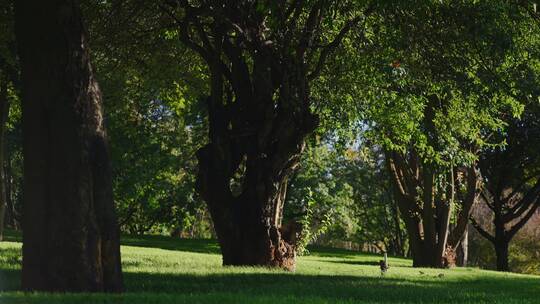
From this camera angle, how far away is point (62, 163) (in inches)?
379

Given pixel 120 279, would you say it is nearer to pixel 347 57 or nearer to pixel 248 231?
pixel 248 231

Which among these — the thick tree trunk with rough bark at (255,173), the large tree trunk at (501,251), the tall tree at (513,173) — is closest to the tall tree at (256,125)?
the thick tree trunk with rough bark at (255,173)

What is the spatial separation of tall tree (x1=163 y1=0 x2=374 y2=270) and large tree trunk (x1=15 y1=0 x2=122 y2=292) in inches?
243

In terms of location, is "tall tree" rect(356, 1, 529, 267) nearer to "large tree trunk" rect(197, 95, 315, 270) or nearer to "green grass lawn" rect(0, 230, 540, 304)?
"large tree trunk" rect(197, 95, 315, 270)

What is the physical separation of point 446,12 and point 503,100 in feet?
16.2

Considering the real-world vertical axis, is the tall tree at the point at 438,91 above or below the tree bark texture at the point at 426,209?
above

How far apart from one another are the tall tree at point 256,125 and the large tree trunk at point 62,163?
6.17 meters

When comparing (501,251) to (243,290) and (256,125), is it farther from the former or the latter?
(243,290)

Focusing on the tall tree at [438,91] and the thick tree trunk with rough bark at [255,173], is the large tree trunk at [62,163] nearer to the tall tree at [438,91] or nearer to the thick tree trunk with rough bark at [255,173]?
the tall tree at [438,91]

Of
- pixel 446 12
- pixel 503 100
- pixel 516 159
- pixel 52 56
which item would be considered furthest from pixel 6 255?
pixel 516 159

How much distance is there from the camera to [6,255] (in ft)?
56.2

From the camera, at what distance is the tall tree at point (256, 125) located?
16.1 m

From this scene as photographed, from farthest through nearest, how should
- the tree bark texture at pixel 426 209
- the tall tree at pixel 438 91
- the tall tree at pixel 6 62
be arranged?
the tree bark texture at pixel 426 209 < the tall tree at pixel 6 62 < the tall tree at pixel 438 91

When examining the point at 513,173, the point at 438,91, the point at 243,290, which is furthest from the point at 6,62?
the point at 513,173
